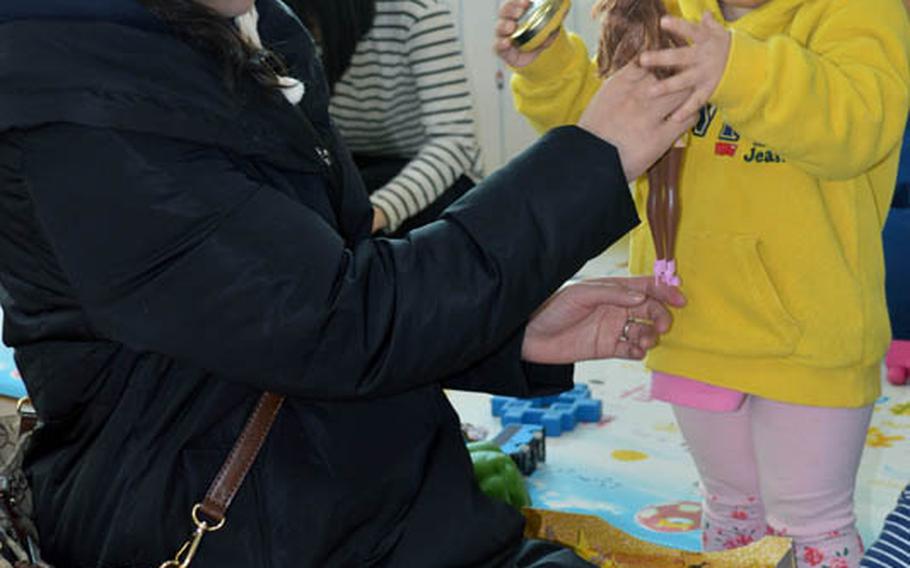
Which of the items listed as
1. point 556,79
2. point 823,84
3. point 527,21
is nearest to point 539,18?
point 527,21

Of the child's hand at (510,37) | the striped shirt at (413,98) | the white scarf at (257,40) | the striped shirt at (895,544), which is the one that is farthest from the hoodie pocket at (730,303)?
the striped shirt at (413,98)

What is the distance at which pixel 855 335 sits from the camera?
1143mm

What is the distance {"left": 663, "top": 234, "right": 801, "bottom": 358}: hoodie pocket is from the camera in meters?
1.15

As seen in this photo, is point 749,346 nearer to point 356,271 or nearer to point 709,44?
point 709,44

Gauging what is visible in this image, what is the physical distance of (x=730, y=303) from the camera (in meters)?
1.18

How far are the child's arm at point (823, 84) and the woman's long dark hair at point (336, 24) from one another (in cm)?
99

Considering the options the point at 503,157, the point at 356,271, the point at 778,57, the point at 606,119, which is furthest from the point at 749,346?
the point at 503,157

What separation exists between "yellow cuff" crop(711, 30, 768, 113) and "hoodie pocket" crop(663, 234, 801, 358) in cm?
22

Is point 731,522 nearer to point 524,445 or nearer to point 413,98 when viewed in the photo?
point 524,445

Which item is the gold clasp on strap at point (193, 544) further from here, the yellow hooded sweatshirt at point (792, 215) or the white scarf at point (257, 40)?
the yellow hooded sweatshirt at point (792, 215)

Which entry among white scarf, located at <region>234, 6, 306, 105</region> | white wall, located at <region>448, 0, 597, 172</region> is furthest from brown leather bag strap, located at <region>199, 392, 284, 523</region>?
white wall, located at <region>448, 0, 597, 172</region>

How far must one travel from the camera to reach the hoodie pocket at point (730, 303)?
1152mm

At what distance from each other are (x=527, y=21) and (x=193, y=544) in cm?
55

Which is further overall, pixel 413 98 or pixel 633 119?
pixel 413 98
